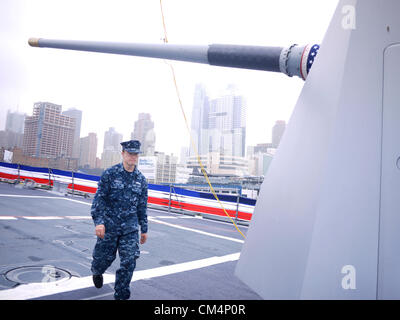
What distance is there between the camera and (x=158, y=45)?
113 inches

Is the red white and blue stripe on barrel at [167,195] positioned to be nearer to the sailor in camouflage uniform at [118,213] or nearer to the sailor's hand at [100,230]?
the sailor in camouflage uniform at [118,213]

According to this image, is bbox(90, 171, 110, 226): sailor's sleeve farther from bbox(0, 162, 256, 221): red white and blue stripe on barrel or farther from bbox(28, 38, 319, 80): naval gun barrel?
bbox(0, 162, 256, 221): red white and blue stripe on barrel

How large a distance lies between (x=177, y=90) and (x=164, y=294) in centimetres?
261

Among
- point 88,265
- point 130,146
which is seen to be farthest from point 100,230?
point 88,265

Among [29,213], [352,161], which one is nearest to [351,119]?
[352,161]

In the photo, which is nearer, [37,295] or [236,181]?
[37,295]

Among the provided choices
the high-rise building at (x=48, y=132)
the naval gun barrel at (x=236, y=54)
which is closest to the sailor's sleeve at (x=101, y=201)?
the naval gun barrel at (x=236, y=54)

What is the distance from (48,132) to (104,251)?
15969 centimetres

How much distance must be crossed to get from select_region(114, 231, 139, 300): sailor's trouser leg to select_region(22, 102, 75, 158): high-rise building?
137 m

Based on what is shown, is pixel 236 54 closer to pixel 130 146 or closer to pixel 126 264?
pixel 130 146

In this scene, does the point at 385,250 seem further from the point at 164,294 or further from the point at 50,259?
the point at 50,259

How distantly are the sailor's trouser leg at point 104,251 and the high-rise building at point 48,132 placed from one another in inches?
5368

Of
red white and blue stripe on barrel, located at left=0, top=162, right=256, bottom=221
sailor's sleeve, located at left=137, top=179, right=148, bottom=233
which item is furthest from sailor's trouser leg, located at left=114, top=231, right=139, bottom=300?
red white and blue stripe on barrel, located at left=0, top=162, right=256, bottom=221

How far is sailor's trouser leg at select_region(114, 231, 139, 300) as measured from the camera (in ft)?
10.1
